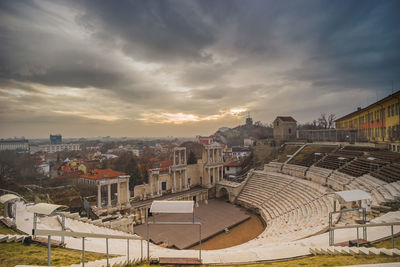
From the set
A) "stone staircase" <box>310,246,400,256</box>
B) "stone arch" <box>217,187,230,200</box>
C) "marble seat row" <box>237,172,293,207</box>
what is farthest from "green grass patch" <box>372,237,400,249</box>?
"stone arch" <box>217,187,230,200</box>

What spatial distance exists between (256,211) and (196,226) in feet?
26.9

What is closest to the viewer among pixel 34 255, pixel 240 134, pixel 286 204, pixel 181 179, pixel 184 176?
pixel 34 255

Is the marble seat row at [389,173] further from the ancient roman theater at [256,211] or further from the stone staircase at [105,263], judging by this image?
the stone staircase at [105,263]

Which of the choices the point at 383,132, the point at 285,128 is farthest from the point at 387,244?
the point at 285,128

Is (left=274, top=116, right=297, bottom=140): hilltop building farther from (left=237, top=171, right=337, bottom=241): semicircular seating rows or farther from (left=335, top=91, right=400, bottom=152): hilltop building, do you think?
(left=237, top=171, right=337, bottom=241): semicircular seating rows

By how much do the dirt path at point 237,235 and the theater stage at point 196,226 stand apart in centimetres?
56

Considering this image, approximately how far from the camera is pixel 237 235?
773 inches

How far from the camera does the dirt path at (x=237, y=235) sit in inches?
698

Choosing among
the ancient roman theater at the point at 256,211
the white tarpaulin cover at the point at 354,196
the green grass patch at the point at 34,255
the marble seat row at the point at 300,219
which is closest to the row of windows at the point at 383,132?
the ancient roman theater at the point at 256,211

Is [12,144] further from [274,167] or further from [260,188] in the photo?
[274,167]

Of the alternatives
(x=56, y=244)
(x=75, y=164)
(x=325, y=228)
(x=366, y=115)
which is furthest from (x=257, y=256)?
(x=75, y=164)

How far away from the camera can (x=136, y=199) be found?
2595cm

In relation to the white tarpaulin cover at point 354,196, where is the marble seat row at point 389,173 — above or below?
below

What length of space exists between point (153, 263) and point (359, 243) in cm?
796
